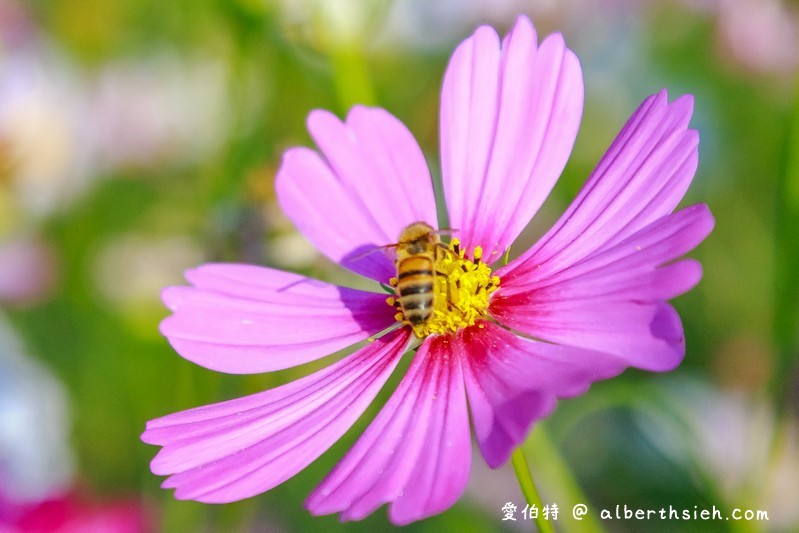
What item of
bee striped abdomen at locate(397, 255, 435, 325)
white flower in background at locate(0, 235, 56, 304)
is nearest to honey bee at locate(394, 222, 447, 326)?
bee striped abdomen at locate(397, 255, 435, 325)

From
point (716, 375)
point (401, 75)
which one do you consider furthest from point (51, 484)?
point (401, 75)

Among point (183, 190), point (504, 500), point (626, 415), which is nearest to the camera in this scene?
point (504, 500)

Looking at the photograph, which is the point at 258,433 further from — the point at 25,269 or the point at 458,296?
the point at 25,269

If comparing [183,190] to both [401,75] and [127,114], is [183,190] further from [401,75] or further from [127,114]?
[401,75]

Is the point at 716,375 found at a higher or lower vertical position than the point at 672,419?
higher

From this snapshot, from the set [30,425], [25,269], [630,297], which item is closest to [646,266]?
[630,297]

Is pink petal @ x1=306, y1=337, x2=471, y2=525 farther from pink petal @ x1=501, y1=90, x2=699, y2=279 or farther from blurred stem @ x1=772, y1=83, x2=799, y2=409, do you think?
blurred stem @ x1=772, y1=83, x2=799, y2=409
